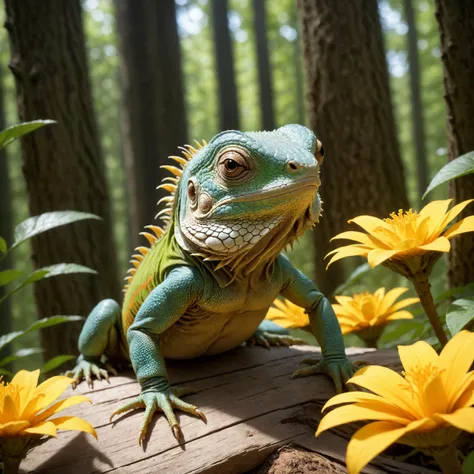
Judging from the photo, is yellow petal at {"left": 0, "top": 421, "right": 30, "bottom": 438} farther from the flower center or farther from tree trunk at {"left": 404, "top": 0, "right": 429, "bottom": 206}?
tree trunk at {"left": 404, "top": 0, "right": 429, "bottom": 206}

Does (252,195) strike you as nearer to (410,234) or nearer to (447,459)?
(410,234)

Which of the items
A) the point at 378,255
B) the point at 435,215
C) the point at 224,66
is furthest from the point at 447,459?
the point at 224,66

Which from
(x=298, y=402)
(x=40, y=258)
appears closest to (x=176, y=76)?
(x=40, y=258)

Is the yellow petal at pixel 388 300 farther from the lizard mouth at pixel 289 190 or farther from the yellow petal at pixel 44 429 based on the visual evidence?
the yellow petal at pixel 44 429

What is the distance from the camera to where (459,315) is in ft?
6.66

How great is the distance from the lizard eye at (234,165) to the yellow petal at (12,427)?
1257mm

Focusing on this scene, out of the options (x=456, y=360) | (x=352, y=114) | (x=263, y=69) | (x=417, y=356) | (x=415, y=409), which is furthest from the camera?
(x=263, y=69)

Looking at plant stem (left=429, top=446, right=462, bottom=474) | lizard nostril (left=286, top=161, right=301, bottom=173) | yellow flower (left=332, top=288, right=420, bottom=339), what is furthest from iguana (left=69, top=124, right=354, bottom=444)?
plant stem (left=429, top=446, right=462, bottom=474)

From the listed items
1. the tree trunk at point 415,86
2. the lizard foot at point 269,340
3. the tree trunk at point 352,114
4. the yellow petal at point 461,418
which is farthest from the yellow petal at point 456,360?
the tree trunk at point 415,86

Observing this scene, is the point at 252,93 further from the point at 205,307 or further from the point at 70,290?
the point at 205,307

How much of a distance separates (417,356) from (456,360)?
0.17 metres

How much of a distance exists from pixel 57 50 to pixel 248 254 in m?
3.30

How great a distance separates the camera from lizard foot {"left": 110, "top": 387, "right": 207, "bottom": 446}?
228 cm

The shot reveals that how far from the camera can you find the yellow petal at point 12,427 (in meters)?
1.84
